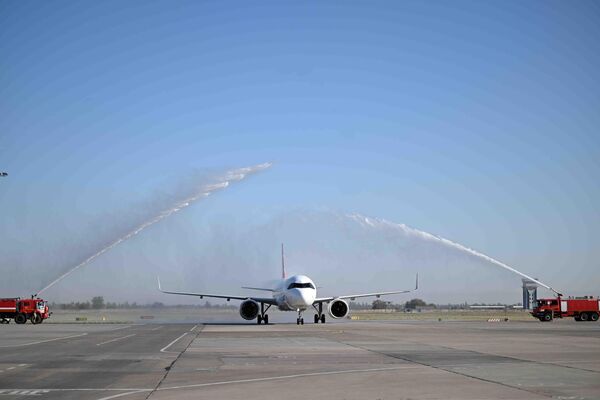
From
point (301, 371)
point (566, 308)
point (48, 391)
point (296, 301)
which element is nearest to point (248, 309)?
point (296, 301)

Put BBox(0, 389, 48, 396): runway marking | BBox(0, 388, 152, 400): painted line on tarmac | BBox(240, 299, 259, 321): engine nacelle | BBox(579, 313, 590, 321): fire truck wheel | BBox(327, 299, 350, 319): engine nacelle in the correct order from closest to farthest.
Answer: BBox(0, 389, 48, 396): runway marking
BBox(0, 388, 152, 400): painted line on tarmac
BBox(240, 299, 259, 321): engine nacelle
BBox(327, 299, 350, 319): engine nacelle
BBox(579, 313, 590, 321): fire truck wheel

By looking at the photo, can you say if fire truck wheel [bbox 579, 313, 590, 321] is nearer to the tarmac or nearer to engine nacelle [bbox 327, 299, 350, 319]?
engine nacelle [bbox 327, 299, 350, 319]

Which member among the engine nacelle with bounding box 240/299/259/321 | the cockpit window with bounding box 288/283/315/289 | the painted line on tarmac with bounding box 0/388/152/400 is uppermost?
the cockpit window with bounding box 288/283/315/289

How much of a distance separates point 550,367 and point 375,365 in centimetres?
539

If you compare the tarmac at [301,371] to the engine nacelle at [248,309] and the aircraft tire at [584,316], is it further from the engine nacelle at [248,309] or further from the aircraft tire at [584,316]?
the aircraft tire at [584,316]

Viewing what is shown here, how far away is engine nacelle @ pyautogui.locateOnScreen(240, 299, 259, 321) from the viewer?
222ft

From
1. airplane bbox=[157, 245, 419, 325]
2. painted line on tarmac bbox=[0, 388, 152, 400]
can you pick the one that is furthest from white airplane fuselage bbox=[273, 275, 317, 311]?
painted line on tarmac bbox=[0, 388, 152, 400]

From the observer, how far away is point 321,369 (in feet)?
72.0

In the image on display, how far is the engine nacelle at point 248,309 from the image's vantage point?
67625 millimetres

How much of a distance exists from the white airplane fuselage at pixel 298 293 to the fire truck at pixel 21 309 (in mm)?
24894

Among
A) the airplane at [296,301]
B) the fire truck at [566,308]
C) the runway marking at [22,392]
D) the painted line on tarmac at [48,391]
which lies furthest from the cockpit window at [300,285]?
the runway marking at [22,392]

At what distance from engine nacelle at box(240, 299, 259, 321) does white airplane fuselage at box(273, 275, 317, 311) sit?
2.78 m

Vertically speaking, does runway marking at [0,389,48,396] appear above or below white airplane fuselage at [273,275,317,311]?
below

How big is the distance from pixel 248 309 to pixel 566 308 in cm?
3250
